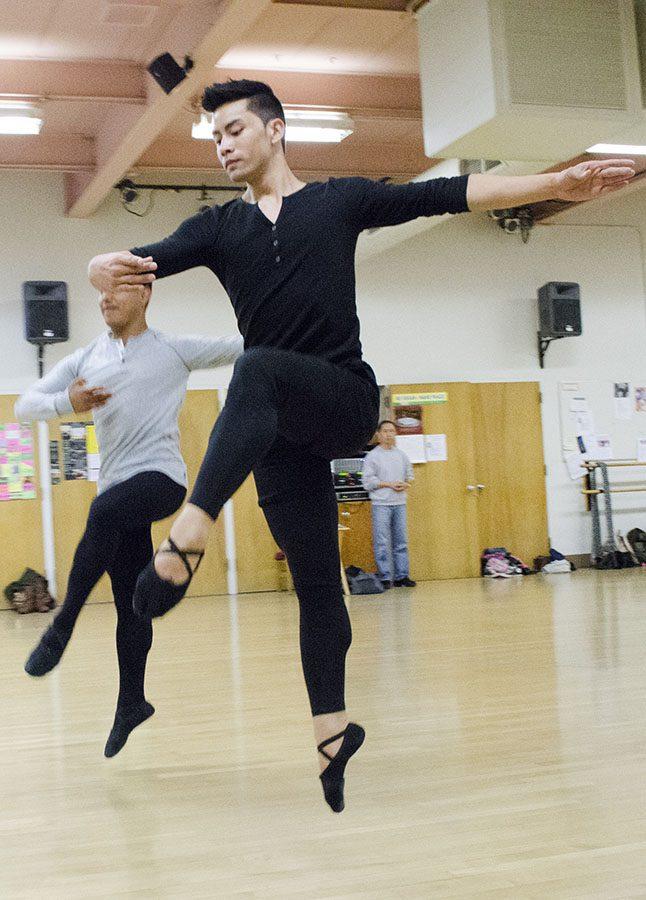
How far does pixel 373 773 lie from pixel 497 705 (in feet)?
3.54

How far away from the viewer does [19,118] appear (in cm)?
795

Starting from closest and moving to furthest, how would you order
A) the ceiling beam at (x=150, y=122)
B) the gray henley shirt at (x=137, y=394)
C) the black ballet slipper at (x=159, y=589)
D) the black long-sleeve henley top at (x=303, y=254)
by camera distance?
the black ballet slipper at (x=159, y=589)
the black long-sleeve henley top at (x=303, y=254)
the gray henley shirt at (x=137, y=394)
the ceiling beam at (x=150, y=122)

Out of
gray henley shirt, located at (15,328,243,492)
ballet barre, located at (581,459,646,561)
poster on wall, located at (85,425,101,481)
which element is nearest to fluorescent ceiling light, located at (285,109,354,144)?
poster on wall, located at (85,425,101,481)

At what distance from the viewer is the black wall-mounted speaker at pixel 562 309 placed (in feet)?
36.0

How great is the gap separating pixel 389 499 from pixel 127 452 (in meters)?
6.82

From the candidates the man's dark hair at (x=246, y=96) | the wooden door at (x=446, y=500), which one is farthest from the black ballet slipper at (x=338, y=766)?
the wooden door at (x=446, y=500)

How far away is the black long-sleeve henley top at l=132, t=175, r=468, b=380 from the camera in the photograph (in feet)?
7.52

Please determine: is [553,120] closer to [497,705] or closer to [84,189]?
[497,705]

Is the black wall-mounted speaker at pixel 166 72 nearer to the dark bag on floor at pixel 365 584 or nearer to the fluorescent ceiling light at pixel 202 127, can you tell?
the fluorescent ceiling light at pixel 202 127

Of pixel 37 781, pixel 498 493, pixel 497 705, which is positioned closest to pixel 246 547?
pixel 498 493

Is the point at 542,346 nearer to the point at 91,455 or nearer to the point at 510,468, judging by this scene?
the point at 510,468

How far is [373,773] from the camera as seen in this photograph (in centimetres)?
310

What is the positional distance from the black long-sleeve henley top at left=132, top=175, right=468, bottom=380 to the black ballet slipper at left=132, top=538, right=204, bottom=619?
1.87 feet

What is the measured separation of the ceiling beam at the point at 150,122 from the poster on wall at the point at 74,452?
2.00 m
